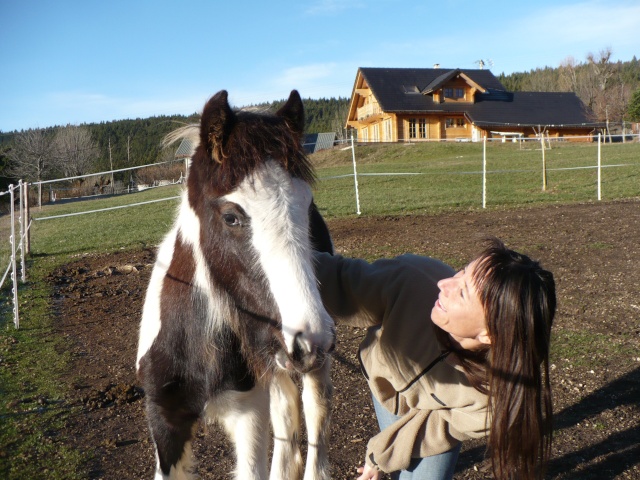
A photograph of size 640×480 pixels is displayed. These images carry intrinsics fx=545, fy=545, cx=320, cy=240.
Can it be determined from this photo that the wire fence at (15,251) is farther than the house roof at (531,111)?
No

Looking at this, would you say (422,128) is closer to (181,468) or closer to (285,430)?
(285,430)

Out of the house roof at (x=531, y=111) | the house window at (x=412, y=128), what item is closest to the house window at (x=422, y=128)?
the house window at (x=412, y=128)

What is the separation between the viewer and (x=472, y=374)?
215 centimetres

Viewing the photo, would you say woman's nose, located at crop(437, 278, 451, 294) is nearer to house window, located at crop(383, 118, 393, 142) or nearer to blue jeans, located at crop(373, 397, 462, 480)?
blue jeans, located at crop(373, 397, 462, 480)

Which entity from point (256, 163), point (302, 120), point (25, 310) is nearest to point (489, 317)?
point (256, 163)

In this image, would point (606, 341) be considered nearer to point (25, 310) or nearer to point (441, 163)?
point (25, 310)

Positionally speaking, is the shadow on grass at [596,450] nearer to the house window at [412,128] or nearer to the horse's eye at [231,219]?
the horse's eye at [231,219]

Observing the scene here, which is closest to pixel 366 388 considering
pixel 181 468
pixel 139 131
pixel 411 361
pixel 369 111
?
pixel 181 468

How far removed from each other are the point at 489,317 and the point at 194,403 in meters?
1.43

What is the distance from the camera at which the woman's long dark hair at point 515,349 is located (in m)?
1.88

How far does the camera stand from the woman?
1915mm

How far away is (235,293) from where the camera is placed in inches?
85.7

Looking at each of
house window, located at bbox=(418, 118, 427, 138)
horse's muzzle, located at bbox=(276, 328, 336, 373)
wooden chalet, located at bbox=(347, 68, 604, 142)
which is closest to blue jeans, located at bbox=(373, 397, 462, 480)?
horse's muzzle, located at bbox=(276, 328, 336, 373)

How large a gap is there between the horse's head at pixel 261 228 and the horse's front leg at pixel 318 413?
1.10 m
